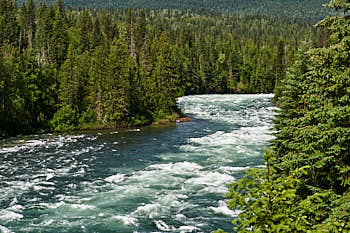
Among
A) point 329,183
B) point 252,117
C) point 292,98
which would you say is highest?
point 292,98

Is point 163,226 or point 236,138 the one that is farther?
point 236,138

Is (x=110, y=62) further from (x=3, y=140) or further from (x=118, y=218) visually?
(x=118, y=218)

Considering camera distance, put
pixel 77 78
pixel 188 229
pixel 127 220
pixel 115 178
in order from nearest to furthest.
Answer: pixel 188 229 < pixel 127 220 < pixel 115 178 < pixel 77 78

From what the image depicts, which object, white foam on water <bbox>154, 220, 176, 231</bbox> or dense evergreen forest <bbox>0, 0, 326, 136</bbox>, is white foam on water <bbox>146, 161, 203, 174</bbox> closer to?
white foam on water <bbox>154, 220, 176, 231</bbox>

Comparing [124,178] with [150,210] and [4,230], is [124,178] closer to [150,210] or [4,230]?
[150,210]

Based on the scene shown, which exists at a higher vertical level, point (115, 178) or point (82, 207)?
point (82, 207)

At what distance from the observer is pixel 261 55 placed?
146 metres

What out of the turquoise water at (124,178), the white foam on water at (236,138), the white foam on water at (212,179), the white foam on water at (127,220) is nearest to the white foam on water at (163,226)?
the turquoise water at (124,178)

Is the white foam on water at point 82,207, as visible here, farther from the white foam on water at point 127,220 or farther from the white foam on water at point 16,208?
the white foam on water at point 16,208

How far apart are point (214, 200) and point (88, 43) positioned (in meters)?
69.8

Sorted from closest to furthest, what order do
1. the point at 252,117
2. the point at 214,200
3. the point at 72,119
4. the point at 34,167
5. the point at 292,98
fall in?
the point at 292,98 < the point at 214,200 < the point at 34,167 < the point at 72,119 < the point at 252,117

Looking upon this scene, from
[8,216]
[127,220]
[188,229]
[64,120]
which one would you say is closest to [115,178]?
[127,220]

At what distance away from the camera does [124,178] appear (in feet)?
103

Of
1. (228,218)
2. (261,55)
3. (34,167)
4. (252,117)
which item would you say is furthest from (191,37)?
(228,218)
